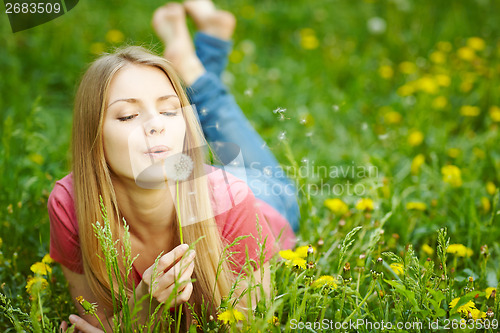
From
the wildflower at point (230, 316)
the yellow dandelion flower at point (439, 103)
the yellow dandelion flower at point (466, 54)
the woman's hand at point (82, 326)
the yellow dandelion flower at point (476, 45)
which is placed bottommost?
the woman's hand at point (82, 326)

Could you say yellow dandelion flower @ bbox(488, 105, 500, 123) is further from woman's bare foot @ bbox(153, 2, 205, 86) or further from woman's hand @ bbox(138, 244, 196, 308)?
woman's hand @ bbox(138, 244, 196, 308)

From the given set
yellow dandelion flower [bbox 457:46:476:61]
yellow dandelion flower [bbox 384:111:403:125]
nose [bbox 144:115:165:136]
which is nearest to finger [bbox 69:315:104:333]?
nose [bbox 144:115:165:136]

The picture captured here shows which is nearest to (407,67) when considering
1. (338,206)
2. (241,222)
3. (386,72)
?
(386,72)

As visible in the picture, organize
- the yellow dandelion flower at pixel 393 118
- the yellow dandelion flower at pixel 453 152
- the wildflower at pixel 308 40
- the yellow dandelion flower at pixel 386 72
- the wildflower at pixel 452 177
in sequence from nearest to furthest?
the wildflower at pixel 452 177
the yellow dandelion flower at pixel 453 152
the yellow dandelion flower at pixel 393 118
the yellow dandelion flower at pixel 386 72
the wildflower at pixel 308 40

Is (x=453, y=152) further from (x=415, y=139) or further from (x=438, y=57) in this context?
(x=438, y=57)

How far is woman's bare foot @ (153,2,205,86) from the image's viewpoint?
2.21 meters

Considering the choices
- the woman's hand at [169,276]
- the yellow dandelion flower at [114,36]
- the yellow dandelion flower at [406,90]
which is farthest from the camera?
the yellow dandelion flower at [114,36]

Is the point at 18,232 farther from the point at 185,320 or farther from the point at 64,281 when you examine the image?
the point at 185,320

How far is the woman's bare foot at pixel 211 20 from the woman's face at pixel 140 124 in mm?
1296

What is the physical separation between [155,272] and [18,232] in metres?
0.82

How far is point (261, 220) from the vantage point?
1.25m

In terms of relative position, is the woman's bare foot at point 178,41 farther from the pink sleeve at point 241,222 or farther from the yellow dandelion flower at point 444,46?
the yellow dandelion flower at point 444,46

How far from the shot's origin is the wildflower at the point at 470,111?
93.2 inches

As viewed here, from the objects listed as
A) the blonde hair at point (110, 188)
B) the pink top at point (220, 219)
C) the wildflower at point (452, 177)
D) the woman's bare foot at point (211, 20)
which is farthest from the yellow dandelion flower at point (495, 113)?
the blonde hair at point (110, 188)
